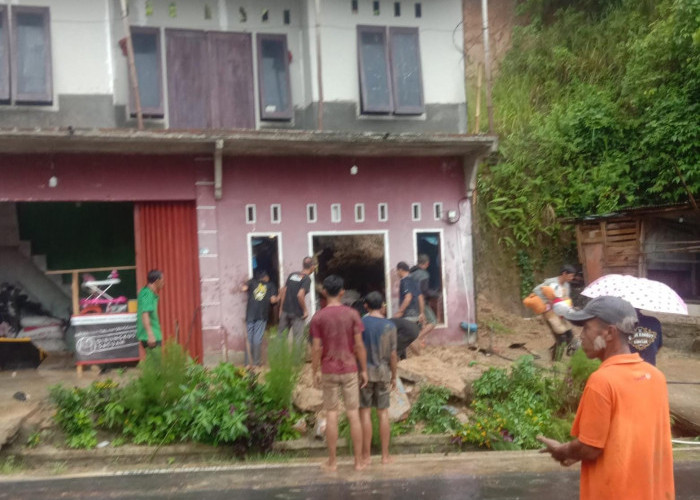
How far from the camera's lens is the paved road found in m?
6.01

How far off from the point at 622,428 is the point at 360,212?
8659 millimetres

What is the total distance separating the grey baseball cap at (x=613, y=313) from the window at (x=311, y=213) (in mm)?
→ 8192

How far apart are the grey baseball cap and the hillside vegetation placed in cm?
1241

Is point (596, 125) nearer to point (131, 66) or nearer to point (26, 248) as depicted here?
point (131, 66)

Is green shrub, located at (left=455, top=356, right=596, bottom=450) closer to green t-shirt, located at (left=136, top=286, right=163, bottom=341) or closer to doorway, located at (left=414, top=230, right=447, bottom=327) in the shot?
doorway, located at (left=414, top=230, right=447, bottom=327)

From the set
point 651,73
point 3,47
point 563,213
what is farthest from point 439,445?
point 651,73

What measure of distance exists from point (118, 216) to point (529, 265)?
9487 millimetres

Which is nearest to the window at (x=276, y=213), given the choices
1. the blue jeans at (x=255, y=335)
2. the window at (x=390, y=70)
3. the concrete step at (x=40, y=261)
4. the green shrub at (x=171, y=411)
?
the blue jeans at (x=255, y=335)

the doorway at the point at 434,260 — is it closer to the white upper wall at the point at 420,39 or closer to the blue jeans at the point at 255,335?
the white upper wall at the point at 420,39

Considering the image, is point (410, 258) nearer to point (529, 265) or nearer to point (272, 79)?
point (272, 79)

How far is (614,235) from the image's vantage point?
13.9 metres

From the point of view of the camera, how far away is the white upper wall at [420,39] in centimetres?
1151

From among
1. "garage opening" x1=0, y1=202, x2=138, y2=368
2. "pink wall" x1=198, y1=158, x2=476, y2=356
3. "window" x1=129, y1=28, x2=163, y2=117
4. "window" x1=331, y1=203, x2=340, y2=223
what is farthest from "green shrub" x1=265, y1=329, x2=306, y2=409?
"garage opening" x1=0, y1=202, x2=138, y2=368

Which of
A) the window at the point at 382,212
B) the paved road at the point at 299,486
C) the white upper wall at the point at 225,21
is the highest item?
the white upper wall at the point at 225,21
